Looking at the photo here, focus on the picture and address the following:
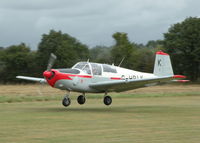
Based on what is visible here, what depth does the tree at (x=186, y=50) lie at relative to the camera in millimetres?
55938

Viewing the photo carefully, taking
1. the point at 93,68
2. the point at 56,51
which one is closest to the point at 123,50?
the point at 56,51

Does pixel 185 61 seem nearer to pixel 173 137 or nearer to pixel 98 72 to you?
pixel 98 72

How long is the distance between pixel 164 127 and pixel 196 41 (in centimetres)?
4536

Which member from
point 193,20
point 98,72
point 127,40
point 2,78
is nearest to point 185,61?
point 193,20

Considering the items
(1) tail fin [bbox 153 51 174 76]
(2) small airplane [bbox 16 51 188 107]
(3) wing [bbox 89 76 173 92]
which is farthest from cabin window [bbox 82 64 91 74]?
(1) tail fin [bbox 153 51 174 76]

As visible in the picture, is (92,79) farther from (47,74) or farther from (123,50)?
(123,50)

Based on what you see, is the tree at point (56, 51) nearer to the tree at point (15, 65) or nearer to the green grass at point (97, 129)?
the tree at point (15, 65)

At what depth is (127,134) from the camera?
1123 centimetres

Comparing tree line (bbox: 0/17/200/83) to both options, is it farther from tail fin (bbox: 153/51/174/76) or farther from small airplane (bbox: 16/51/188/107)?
small airplane (bbox: 16/51/188/107)

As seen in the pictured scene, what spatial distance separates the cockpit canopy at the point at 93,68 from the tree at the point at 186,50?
119 ft

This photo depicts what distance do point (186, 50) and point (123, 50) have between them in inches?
470

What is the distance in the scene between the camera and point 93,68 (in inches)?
785

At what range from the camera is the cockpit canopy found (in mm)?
19609

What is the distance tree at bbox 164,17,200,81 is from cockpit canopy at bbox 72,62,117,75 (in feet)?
119
